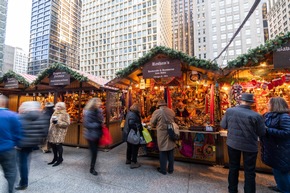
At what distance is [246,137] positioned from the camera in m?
2.66

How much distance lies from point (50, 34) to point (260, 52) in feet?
359

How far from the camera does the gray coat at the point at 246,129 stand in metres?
2.64

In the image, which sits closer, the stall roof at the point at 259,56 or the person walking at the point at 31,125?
the person walking at the point at 31,125

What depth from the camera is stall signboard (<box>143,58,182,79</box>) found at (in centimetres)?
450

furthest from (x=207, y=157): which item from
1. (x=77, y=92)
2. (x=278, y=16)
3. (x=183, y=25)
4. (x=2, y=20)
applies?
(x=183, y=25)

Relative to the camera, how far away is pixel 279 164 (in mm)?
2680

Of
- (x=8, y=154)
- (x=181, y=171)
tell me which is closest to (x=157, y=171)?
(x=181, y=171)

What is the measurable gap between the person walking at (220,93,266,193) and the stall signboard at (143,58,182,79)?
2.03 meters

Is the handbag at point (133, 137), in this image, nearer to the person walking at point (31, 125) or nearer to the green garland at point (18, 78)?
the person walking at point (31, 125)

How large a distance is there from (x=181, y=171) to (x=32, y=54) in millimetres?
116293

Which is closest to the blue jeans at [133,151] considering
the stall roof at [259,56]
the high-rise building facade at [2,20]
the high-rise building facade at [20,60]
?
the stall roof at [259,56]

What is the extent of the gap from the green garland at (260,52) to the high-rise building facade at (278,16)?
82.4 meters

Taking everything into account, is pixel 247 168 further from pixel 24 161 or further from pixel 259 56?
pixel 24 161

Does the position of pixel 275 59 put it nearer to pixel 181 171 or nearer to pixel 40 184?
pixel 181 171
